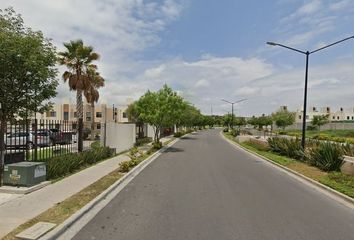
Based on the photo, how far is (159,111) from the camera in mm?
34469

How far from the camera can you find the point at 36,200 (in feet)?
32.5

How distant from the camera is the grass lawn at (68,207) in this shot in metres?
7.51

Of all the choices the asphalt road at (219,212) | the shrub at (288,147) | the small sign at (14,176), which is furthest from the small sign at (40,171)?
the shrub at (288,147)

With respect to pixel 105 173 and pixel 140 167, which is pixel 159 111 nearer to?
pixel 140 167

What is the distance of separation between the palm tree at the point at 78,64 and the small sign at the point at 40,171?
19703 mm

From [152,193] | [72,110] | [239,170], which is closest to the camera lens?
[152,193]

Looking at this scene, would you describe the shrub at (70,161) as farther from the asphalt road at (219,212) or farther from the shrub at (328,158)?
the shrub at (328,158)

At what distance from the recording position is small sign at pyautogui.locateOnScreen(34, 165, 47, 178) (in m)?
11.9

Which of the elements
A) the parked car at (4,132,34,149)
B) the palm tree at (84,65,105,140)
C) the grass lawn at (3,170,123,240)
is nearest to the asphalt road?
the grass lawn at (3,170,123,240)

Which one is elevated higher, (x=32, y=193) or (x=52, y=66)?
(x=52, y=66)

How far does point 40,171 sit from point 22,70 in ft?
10.5

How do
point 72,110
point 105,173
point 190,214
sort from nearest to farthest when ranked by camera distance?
point 190,214 → point 105,173 → point 72,110

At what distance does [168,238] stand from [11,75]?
25.6ft

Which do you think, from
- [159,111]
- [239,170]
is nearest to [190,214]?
[239,170]
